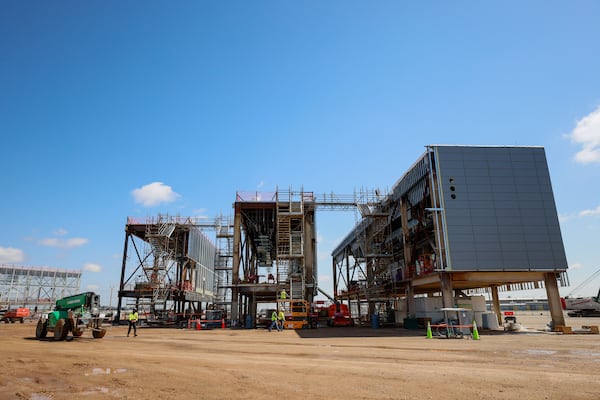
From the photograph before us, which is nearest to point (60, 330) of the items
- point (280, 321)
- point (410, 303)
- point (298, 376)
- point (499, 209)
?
point (298, 376)

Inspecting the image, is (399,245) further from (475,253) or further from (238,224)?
(238,224)

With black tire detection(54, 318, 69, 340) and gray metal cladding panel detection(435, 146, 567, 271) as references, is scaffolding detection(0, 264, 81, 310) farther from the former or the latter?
gray metal cladding panel detection(435, 146, 567, 271)

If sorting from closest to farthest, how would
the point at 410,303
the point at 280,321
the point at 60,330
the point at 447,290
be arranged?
the point at 60,330, the point at 447,290, the point at 280,321, the point at 410,303

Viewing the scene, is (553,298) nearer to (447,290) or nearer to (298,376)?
(447,290)

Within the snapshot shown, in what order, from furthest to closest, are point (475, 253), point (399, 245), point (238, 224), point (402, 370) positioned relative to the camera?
point (399, 245)
point (238, 224)
point (475, 253)
point (402, 370)

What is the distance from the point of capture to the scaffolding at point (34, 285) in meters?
74.0

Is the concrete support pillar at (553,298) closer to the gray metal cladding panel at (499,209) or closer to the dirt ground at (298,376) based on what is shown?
the gray metal cladding panel at (499,209)

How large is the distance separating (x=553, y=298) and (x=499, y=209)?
7.87 m

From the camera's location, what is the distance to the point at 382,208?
1657 inches

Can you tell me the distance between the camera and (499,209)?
29.0 metres

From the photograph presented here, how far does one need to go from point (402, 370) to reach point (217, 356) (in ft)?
21.1

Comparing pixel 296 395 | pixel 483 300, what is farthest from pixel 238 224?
pixel 296 395

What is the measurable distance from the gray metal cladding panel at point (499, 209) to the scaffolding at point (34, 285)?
2979 inches

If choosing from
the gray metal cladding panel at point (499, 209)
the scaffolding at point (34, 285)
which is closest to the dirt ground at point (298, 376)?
the gray metal cladding panel at point (499, 209)
